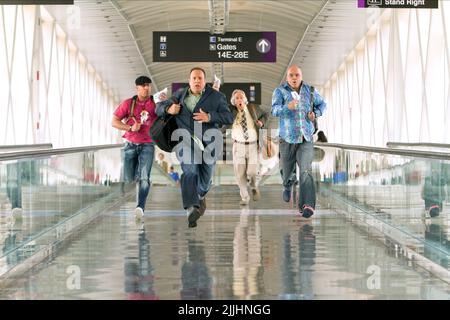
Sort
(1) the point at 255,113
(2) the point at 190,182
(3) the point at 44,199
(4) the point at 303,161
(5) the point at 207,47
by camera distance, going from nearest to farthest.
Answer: (3) the point at 44,199
(2) the point at 190,182
(4) the point at 303,161
(1) the point at 255,113
(5) the point at 207,47

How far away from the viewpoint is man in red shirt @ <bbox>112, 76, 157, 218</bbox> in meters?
12.6

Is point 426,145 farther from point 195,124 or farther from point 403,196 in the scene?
point 195,124

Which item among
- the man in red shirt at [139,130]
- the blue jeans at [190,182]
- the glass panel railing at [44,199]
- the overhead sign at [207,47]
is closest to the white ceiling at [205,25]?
the overhead sign at [207,47]

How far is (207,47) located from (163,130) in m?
13.3

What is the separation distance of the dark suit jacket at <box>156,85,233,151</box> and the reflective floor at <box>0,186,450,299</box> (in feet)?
4.00

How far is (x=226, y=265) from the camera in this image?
8.73 metres

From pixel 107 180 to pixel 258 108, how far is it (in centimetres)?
331

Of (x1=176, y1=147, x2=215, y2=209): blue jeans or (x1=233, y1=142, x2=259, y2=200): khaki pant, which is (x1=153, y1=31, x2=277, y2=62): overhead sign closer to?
(x1=233, y1=142, x2=259, y2=200): khaki pant

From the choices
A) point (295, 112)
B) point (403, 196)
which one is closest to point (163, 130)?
point (295, 112)

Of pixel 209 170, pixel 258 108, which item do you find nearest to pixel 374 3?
pixel 258 108

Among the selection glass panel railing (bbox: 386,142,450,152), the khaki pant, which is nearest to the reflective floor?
the khaki pant

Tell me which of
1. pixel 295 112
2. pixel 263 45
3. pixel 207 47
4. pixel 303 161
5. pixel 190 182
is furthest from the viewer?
pixel 263 45

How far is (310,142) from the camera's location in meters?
→ 13.0

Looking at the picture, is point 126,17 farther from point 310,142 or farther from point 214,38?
point 310,142
